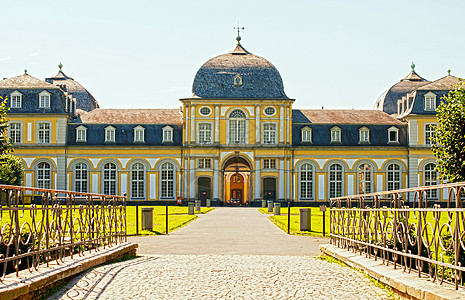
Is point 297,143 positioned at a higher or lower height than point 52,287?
higher

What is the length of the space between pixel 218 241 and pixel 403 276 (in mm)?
10584

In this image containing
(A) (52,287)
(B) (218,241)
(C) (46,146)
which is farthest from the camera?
(C) (46,146)

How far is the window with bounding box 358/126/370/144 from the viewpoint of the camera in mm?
56562

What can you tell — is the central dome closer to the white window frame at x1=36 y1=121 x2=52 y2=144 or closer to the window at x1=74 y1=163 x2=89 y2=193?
the window at x1=74 y1=163 x2=89 y2=193

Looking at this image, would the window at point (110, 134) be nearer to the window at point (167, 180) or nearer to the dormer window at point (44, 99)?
the window at point (167, 180)

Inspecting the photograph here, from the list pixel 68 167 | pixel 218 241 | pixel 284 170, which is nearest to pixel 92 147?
pixel 68 167

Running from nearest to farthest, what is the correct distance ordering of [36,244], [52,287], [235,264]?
[52,287], [36,244], [235,264]

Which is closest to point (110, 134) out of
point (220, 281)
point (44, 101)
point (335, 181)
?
point (44, 101)

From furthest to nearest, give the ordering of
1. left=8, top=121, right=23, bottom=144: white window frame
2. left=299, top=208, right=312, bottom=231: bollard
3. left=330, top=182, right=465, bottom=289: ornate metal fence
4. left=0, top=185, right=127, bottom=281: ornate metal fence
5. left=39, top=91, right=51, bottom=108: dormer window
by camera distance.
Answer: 1. left=39, top=91, right=51, bottom=108: dormer window
2. left=8, top=121, right=23, bottom=144: white window frame
3. left=299, top=208, right=312, bottom=231: bollard
4. left=0, top=185, right=127, bottom=281: ornate metal fence
5. left=330, top=182, right=465, bottom=289: ornate metal fence

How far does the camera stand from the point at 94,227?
12.4 meters

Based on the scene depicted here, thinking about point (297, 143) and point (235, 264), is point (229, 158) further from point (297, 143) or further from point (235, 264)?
point (235, 264)

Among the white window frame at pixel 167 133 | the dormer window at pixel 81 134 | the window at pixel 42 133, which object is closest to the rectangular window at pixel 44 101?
the window at pixel 42 133

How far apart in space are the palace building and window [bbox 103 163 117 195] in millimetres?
90

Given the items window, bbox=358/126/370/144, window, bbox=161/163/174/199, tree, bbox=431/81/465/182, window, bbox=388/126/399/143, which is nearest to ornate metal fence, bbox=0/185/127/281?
tree, bbox=431/81/465/182
